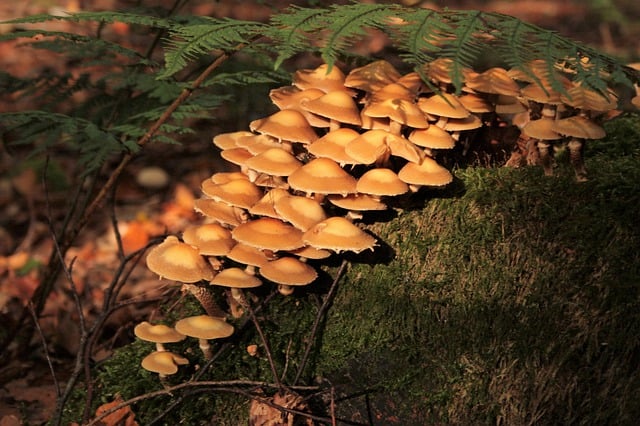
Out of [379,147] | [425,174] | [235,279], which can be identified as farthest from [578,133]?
[235,279]

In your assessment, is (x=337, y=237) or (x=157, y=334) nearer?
(x=337, y=237)

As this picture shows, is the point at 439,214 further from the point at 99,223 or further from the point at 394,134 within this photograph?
the point at 99,223

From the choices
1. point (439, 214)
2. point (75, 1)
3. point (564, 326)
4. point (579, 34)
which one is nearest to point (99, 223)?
point (439, 214)

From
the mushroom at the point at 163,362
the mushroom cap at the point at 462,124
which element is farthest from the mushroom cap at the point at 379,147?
the mushroom at the point at 163,362

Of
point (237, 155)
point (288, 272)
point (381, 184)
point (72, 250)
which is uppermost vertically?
point (381, 184)

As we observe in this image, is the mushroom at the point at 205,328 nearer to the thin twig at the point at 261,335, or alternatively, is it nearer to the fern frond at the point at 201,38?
the thin twig at the point at 261,335

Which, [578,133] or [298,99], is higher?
[578,133]

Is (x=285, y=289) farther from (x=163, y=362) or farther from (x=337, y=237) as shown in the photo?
(x=163, y=362)

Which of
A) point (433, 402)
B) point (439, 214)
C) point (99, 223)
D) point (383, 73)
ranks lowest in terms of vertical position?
point (99, 223)
